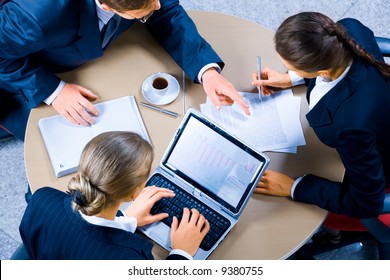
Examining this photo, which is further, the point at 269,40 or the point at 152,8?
the point at 269,40

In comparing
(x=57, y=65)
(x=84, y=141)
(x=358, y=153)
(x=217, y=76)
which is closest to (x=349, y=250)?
(x=358, y=153)

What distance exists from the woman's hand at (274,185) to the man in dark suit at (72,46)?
0.21 metres

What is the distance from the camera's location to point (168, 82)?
1375 millimetres

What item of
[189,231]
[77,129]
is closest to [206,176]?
[189,231]

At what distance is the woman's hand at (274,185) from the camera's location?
1.28 metres

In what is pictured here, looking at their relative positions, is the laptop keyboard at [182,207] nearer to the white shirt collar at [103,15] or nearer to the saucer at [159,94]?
the saucer at [159,94]

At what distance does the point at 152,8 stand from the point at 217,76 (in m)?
0.28

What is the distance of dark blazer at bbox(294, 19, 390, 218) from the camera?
1.17 metres

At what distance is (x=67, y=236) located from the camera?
1109 mm

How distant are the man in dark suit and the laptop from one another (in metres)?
0.14

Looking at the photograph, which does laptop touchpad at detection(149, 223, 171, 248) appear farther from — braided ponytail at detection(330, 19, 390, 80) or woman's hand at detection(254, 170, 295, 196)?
braided ponytail at detection(330, 19, 390, 80)

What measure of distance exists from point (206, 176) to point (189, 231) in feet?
0.52
